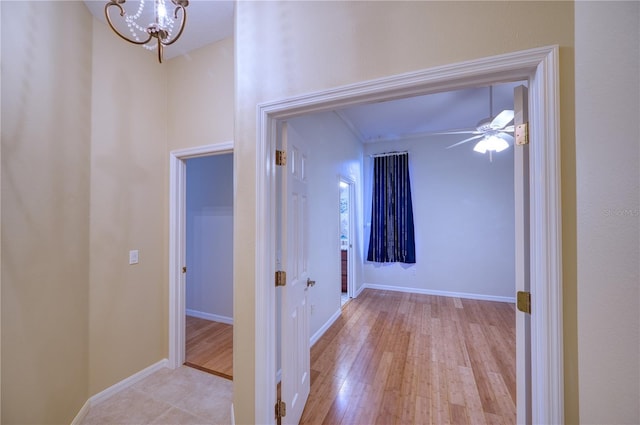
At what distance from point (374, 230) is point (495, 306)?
7.63 ft

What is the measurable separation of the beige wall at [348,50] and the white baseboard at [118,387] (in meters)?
1.29

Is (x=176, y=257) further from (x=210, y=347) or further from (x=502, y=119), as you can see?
(x=502, y=119)

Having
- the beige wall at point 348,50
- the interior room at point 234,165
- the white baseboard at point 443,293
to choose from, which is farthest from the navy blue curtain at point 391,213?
the beige wall at point 348,50

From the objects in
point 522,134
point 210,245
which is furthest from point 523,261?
point 210,245

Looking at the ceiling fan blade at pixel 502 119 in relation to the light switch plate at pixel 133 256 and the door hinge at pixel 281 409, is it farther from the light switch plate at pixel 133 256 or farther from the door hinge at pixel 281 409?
the light switch plate at pixel 133 256

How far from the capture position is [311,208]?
2.71 metres

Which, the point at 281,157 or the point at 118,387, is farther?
the point at 118,387

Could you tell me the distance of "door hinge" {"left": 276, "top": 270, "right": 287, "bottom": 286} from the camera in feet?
4.76

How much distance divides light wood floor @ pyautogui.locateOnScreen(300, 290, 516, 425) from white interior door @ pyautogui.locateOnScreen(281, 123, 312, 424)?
37cm

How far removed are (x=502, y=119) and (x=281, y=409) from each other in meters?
3.27

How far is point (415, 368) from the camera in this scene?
232cm

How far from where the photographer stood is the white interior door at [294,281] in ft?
4.87

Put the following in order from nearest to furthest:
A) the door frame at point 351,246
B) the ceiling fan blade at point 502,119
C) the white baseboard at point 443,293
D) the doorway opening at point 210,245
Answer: the ceiling fan blade at point 502,119 < the doorway opening at point 210,245 < the white baseboard at point 443,293 < the door frame at point 351,246

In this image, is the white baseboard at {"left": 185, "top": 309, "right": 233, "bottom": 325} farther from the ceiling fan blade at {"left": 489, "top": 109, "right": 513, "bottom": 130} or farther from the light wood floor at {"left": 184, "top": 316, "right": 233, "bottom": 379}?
the ceiling fan blade at {"left": 489, "top": 109, "right": 513, "bottom": 130}
